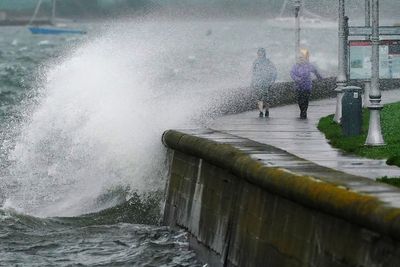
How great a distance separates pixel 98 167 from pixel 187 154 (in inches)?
262

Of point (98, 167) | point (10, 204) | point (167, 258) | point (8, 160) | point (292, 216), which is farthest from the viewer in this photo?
point (8, 160)

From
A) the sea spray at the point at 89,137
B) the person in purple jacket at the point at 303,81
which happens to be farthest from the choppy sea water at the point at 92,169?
the person in purple jacket at the point at 303,81

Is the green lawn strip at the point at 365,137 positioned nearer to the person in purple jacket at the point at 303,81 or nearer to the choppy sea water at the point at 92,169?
the person in purple jacket at the point at 303,81

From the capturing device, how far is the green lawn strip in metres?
20.4

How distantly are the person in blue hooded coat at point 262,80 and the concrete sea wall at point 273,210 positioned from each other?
29.3 feet

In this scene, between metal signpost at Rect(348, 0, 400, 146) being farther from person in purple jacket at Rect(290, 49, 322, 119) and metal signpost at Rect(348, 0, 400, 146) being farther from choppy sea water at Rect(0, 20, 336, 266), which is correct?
choppy sea water at Rect(0, 20, 336, 266)

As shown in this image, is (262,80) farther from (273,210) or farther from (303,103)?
(273,210)

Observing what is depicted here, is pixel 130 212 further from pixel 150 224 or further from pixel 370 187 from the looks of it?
pixel 370 187

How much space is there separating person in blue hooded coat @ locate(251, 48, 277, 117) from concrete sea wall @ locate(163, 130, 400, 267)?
29.3ft

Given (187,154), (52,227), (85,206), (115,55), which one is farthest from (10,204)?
(115,55)

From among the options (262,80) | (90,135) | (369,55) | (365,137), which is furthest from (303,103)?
(365,137)

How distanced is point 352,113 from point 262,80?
24.3 feet

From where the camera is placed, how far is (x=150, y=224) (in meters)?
22.2

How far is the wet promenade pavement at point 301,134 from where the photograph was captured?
1872 centimetres
